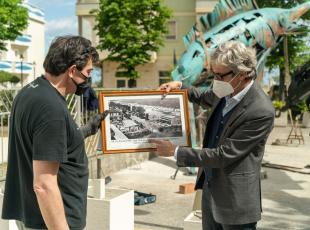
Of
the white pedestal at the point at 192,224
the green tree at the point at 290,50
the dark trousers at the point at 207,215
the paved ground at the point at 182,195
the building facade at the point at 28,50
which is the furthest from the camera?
the building facade at the point at 28,50

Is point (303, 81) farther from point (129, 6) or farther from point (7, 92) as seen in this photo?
point (129, 6)

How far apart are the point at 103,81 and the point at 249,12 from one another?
25.6 meters

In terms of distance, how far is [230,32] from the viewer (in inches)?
360

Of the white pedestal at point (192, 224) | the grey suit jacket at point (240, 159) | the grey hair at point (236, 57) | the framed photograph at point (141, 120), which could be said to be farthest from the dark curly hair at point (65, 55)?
the white pedestal at point (192, 224)

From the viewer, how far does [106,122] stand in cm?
400

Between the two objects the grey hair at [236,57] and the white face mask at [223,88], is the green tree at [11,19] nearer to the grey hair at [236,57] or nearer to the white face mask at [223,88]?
the white face mask at [223,88]

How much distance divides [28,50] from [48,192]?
4826 centimetres

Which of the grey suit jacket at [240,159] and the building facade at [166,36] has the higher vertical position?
the building facade at [166,36]

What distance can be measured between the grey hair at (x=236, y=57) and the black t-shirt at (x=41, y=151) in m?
1.02

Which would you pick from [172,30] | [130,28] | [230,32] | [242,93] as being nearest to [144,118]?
[242,93]

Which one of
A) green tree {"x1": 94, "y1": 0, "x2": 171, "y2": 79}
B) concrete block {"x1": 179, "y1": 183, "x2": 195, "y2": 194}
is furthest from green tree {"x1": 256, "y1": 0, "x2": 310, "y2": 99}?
concrete block {"x1": 179, "y1": 183, "x2": 195, "y2": 194}

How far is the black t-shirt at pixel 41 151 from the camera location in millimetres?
2277

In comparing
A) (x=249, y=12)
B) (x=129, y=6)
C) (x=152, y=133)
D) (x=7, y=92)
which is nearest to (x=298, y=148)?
(x=249, y=12)

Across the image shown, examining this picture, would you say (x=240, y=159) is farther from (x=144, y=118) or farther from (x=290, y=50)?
(x=290, y=50)
